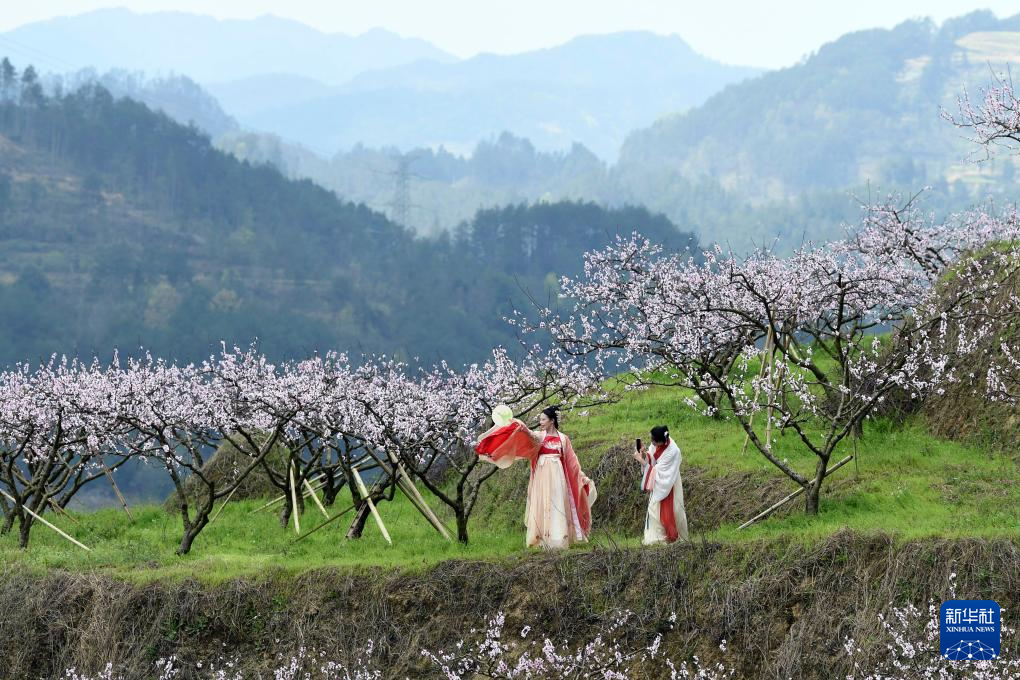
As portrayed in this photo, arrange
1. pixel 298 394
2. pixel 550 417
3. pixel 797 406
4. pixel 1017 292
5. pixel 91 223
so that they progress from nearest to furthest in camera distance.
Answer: pixel 550 417 → pixel 1017 292 → pixel 298 394 → pixel 797 406 → pixel 91 223

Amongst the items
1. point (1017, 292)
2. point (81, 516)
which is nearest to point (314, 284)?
point (81, 516)

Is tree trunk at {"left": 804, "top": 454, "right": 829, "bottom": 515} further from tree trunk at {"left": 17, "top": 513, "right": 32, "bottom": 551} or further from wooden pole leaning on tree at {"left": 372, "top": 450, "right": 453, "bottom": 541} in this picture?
tree trunk at {"left": 17, "top": 513, "right": 32, "bottom": 551}

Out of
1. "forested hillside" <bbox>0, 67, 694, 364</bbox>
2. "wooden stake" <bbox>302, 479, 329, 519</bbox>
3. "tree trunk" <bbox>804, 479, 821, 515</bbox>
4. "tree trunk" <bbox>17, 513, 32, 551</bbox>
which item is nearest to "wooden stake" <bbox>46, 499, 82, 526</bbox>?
"tree trunk" <bbox>17, 513, 32, 551</bbox>

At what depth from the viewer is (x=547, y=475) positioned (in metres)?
16.6

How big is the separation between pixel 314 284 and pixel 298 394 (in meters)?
113

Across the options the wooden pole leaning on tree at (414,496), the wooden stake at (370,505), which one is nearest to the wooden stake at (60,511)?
the wooden stake at (370,505)

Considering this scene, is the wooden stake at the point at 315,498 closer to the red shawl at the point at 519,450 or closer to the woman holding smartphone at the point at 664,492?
the red shawl at the point at 519,450

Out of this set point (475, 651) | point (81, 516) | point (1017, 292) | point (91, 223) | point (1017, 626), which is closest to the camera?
point (1017, 626)

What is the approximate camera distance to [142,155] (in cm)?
13975

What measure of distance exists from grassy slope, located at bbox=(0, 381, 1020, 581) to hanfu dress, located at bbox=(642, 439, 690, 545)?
394 millimetres

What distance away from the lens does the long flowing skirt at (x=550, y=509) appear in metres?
16.4

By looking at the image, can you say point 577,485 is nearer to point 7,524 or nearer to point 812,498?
point 812,498

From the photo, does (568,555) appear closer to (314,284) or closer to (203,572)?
(203,572)

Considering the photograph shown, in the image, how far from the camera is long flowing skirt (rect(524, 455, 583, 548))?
16.4 m
